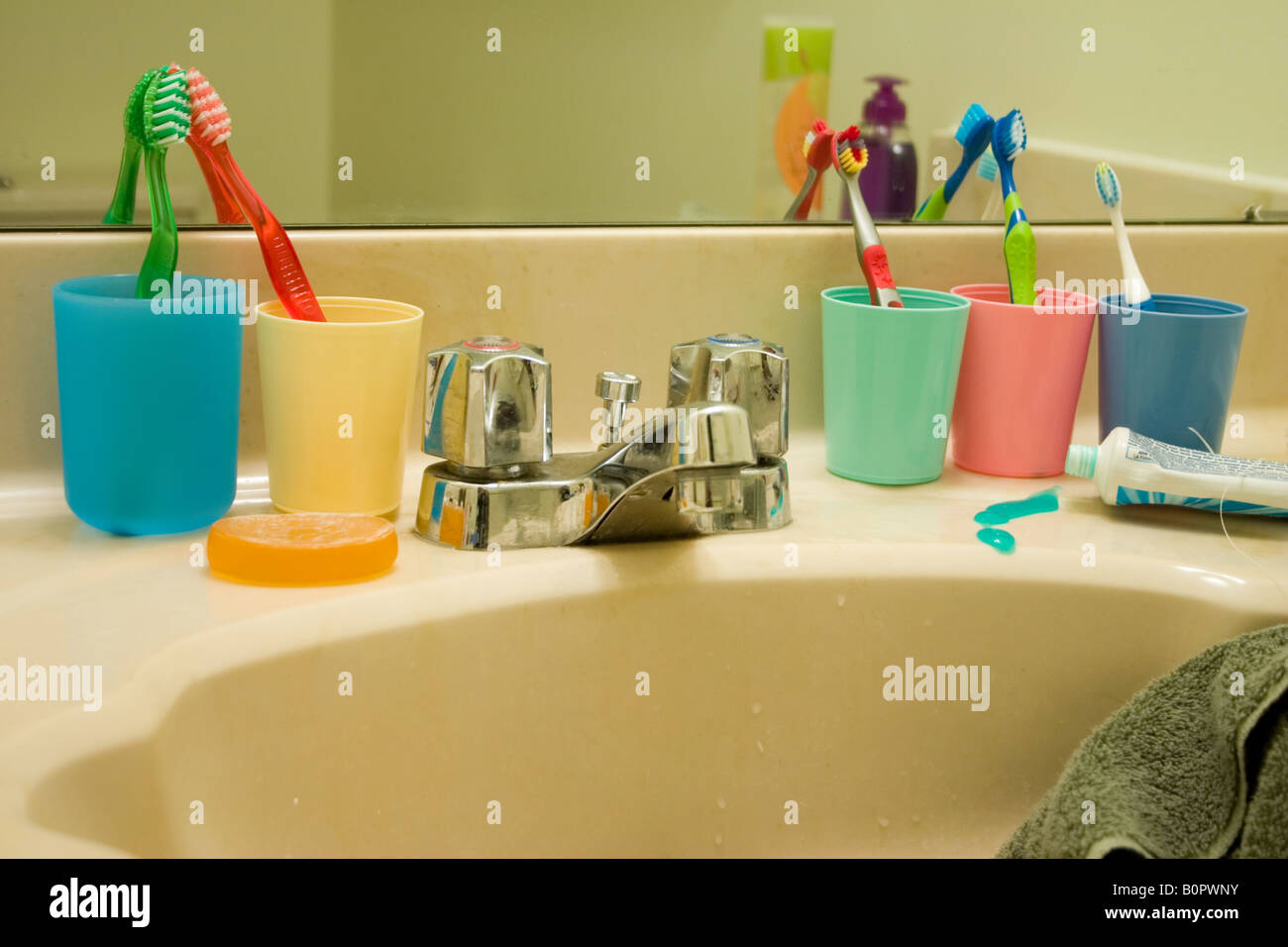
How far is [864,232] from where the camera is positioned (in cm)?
69

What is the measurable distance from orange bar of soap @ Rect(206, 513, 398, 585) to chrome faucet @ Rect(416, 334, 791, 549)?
0.15ft

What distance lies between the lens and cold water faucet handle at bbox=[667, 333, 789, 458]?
0.60 metres

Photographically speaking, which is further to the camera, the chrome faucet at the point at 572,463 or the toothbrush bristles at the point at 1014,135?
the toothbrush bristles at the point at 1014,135

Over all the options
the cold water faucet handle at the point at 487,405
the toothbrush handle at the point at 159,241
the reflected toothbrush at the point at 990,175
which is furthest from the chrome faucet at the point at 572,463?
the reflected toothbrush at the point at 990,175

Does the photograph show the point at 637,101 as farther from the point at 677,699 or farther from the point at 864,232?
the point at 677,699

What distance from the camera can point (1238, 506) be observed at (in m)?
0.63

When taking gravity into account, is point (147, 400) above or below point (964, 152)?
below

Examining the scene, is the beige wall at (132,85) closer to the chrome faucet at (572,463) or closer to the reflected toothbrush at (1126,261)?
the chrome faucet at (572,463)

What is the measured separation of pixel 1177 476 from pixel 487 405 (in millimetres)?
354

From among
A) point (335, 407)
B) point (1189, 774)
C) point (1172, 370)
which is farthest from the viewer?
point (1172, 370)

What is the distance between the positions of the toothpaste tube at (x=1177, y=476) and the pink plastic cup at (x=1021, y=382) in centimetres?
5

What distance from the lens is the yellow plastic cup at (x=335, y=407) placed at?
561 millimetres

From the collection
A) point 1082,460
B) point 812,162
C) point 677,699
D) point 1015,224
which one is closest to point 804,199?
point 812,162
